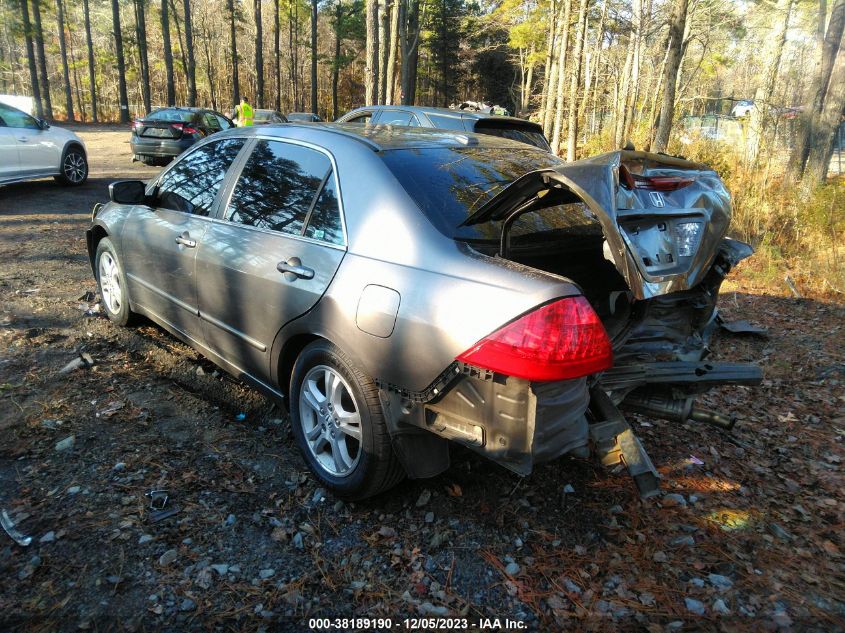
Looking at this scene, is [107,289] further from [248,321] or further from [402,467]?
[402,467]

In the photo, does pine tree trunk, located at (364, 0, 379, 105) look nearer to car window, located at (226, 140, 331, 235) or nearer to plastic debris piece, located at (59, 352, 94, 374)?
plastic debris piece, located at (59, 352, 94, 374)

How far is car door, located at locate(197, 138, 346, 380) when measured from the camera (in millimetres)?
2893

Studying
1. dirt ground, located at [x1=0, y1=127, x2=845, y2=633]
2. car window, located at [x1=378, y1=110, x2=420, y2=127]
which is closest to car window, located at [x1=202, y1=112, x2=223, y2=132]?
car window, located at [x1=378, y1=110, x2=420, y2=127]

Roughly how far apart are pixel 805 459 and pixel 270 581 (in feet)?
10.6

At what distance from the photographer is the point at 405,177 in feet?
9.17

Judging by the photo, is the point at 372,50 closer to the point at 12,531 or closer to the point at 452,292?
the point at 452,292

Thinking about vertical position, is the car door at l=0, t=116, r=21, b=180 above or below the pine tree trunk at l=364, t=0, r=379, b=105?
below

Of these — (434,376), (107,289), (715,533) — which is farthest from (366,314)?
(107,289)

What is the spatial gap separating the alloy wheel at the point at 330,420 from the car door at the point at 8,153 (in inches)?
388

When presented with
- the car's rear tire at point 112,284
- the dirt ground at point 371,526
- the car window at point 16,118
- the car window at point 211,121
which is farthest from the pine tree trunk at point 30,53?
the dirt ground at point 371,526

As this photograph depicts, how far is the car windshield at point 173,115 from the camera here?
15.7 metres

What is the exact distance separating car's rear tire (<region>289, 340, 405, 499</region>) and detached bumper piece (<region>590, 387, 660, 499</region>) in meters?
0.91

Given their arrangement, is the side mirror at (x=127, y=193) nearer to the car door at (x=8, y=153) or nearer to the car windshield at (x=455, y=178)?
the car windshield at (x=455, y=178)

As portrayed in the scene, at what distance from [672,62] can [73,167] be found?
11064 mm
